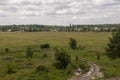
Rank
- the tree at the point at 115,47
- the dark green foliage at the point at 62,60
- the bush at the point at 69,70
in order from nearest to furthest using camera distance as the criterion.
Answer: the bush at the point at 69,70, the dark green foliage at the point at 62,60, the tree at the point at 115,47

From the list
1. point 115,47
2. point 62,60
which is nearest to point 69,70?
point 62,60

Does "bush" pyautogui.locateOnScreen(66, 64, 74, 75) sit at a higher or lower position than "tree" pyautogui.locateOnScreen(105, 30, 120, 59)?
lower

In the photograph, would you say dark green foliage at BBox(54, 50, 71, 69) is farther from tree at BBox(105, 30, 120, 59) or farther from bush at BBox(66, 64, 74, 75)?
tree at BBox(105, 30, 120, 59)

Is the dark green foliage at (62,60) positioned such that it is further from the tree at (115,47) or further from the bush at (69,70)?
the tree at (115,47)

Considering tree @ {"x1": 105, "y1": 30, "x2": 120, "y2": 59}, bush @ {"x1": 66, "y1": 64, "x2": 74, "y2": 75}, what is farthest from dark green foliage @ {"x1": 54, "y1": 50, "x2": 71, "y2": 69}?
tree @ {"x1": 105, "y1": 30, "x2": 120, "y2": 59}

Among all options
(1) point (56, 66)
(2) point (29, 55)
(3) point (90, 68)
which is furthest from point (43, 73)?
(2) point (29, 55)

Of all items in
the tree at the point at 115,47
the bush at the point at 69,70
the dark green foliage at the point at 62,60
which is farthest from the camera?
the tree at the point at 115,47

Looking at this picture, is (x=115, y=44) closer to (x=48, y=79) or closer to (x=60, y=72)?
(x=60, y=72)

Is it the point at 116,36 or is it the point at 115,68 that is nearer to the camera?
the point at 115,68

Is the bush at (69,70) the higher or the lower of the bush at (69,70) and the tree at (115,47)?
the lower

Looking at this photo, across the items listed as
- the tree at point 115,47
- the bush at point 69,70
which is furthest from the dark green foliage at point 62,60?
the tree at point 115,47

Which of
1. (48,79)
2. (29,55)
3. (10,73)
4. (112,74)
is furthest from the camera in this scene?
(29,55)
